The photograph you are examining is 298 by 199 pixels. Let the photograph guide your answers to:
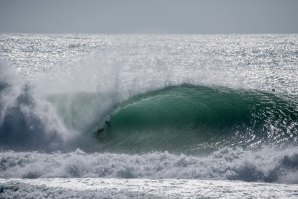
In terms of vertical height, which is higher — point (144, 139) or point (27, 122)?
point (27, 122)

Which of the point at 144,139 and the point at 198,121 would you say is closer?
the point at 144,139

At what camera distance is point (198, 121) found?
1908cm

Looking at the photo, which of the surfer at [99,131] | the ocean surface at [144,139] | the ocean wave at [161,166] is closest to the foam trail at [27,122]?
the ocean surface at [144,139]

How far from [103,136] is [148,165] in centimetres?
479

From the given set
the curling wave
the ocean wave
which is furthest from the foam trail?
the ocean wave

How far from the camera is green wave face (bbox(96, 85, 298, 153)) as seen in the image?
1655 centimetres

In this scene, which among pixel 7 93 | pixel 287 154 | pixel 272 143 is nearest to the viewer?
pixel 287 154

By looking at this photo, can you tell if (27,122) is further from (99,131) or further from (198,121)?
(198,121)

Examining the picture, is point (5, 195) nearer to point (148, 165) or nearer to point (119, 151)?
point (148, 165)

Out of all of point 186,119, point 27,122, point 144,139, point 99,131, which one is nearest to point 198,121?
point 186,119

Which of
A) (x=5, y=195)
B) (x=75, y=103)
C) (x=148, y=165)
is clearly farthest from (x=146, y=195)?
(x=75, y=103)

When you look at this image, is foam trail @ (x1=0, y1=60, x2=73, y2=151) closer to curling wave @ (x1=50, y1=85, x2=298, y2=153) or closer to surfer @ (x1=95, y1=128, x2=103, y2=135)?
curling wave @ (x1=50, y1=85, x2=298, y2=153)

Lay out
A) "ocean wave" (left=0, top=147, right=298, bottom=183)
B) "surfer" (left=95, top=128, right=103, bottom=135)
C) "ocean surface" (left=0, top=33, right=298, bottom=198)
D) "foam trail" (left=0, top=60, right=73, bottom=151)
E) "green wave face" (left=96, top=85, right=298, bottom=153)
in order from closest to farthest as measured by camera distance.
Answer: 1. "ocean surface" (left=0, top=33, right=298, bottom=198)
2. "ocean wave" (left=0, top=147, right=298, bottom=183)
3. "foam trail" (left=0, top=60, right=73, bottom=151)
4. "green wave face" (left=96, top=85, right=298, bottom=153)
5. "surfer" (left=95, top=128, right=103, bottom=135)

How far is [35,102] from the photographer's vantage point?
18.4m
